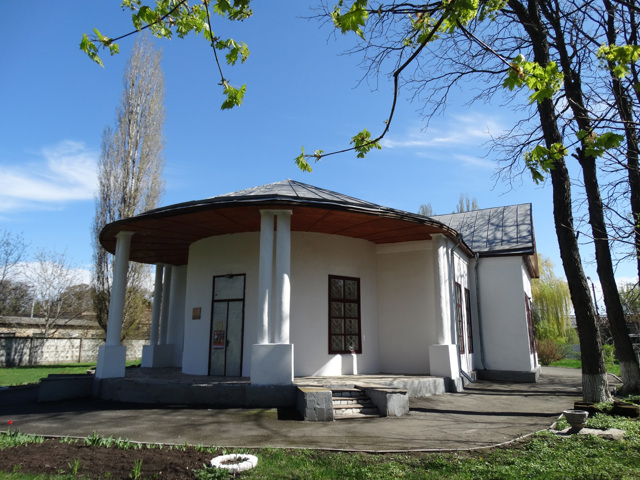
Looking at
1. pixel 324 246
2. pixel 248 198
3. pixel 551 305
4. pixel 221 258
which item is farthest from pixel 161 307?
pixel 551 305

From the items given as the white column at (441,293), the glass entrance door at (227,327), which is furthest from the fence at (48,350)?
the white column at (441,293)

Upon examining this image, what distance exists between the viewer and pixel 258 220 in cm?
1020

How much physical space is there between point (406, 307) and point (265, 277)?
4904 millimetres

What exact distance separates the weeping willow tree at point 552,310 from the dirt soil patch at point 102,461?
23.3 m

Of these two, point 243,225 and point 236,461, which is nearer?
point 236,461

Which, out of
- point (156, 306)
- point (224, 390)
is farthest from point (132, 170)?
point (224, 390)

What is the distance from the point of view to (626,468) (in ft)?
14.8

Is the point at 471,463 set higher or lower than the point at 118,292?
lower

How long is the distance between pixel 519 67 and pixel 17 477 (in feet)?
19.3

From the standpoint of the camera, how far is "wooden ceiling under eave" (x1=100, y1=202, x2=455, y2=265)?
30.5 feet

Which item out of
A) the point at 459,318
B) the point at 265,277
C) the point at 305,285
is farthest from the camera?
the point at 459,318

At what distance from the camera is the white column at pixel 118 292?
1062 cm

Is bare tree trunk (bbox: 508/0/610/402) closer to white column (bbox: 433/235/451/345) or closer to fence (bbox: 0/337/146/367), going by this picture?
white column (bbox: 433/235/451/345)

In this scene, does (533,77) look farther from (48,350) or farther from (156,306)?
(48,350)
